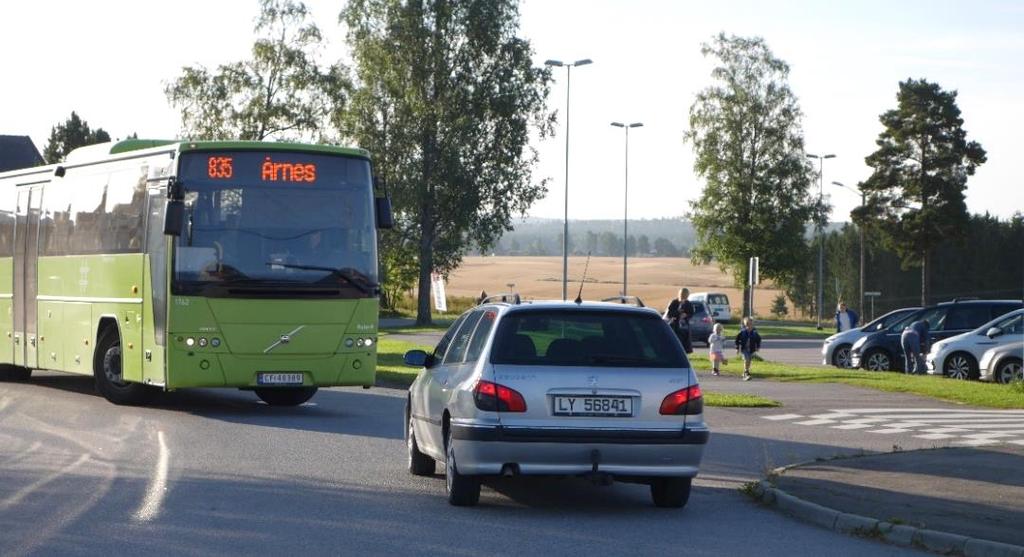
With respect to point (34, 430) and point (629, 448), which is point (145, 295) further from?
point (629, 448)

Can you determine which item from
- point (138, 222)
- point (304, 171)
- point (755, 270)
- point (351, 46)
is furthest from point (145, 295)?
point (351, 46)

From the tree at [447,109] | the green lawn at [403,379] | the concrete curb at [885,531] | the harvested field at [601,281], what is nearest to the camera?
the concrete curb at [885,531]

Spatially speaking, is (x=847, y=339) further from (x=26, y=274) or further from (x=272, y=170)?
(x=272, y=170)

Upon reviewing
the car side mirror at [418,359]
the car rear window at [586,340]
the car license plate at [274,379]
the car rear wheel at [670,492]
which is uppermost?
the car rear window at [586,340]

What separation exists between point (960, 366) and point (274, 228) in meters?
17.7

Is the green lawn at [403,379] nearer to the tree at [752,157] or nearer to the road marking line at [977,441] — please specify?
the road marking line at [977,441]

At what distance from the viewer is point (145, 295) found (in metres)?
20.2

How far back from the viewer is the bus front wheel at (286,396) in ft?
72.9

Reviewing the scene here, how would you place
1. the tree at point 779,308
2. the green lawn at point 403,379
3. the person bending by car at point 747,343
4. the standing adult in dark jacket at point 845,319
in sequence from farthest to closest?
1. the tree at point 779,308
2. the standing adult in dark jacket at point 845,319
3. the person bending by car at point 747,343
4. the green lawn at point 403,379

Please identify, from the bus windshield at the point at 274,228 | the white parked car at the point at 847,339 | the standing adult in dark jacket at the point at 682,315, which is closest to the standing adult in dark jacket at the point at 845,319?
the white parked car at the point at 847,339

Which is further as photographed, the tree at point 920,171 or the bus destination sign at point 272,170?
the tree at point 920,171

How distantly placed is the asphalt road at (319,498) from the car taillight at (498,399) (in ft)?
2.49

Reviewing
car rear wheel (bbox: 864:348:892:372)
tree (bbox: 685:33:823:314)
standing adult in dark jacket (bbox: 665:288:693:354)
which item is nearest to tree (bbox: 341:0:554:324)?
tree (bbox: 685:33:823:314)

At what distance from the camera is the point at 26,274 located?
24.7 m
